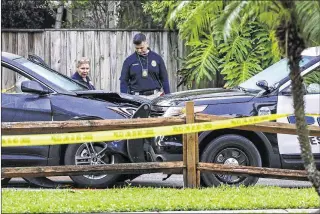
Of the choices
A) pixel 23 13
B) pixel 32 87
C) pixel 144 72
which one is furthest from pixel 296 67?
pixel 23 13

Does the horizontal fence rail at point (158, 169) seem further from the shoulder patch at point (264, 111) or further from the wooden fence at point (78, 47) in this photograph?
the wooden fence at point (78, 47)

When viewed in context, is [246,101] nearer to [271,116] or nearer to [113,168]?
[271,116]

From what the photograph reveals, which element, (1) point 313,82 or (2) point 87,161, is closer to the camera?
(2) point 87,161

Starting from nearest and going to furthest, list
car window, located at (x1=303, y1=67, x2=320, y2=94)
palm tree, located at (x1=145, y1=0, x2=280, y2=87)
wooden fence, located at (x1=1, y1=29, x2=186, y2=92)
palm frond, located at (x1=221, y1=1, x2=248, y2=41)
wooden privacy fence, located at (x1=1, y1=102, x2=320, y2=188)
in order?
palm frond, located at (x1=221, y1=1, x2=248, y2=41), wooden privacy fence, located at (x1=1, y1=102, x2=320, y2=188), car window, located at (x1=303, y1=67, x2=320, y2=94), palm tree, located at (x1=145, y1=0, x2=280, y2=87), wooden fence, located at (x1=1, y1=29, x2=186, y2=92)

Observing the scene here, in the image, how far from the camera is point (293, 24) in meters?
7.13

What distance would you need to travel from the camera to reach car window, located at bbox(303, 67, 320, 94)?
10656 mm

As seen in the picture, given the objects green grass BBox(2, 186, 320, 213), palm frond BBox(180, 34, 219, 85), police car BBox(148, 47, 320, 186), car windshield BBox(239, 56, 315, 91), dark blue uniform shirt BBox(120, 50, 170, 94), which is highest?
palm frond BBox(180, 34, 219, 85)

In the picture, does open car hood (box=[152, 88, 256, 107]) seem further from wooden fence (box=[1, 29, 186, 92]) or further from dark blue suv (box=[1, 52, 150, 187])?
wooden fence (box=[1, 29, 186, 92])

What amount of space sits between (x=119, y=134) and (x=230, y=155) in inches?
72.1

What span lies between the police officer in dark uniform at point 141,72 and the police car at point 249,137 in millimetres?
2786

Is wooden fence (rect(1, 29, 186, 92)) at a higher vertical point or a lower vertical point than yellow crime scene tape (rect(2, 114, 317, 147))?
higher

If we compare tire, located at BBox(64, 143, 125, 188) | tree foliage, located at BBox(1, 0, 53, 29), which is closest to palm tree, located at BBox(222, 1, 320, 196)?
tire, located at BBox(64, 143, 125, 188)

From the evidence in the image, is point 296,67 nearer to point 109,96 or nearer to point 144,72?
point 109,96

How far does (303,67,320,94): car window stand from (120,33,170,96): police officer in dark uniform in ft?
11.3
